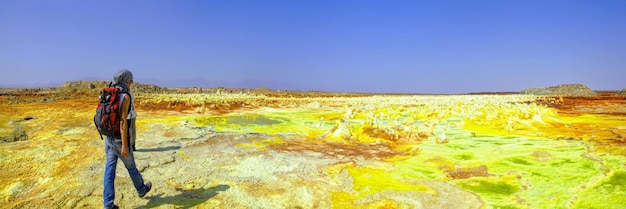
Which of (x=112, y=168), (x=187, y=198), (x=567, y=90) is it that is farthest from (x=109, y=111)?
(x=567, y=90)

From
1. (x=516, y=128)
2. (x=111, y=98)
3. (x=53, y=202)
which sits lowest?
(x=53, y=202)

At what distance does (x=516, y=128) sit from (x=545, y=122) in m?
1.41

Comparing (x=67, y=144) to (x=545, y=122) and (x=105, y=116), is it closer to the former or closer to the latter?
(x=105, y=116)

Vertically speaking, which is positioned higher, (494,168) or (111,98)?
(111,98)

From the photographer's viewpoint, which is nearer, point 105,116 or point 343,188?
point 105,116

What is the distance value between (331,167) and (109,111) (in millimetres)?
3743

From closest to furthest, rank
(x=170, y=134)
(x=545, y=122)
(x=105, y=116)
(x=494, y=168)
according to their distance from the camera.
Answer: (x=105, y=116), (x=494, y=168), (x=170, y=134), (x=545, y=122)

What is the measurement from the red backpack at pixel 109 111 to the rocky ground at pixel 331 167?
1.10 meters

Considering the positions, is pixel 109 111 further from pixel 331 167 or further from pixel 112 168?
pixel 331 167

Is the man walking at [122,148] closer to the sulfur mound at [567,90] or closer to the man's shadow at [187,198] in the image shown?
the man's shadow at [187,198]

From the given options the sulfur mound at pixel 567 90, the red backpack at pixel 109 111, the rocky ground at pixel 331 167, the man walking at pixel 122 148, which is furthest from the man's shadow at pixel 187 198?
the sulfur mound at pixel 567 90

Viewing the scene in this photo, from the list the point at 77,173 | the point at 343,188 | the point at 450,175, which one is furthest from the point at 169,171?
the point at 450,175

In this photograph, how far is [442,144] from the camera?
8.19 metres

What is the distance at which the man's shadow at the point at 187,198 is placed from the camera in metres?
4.61
